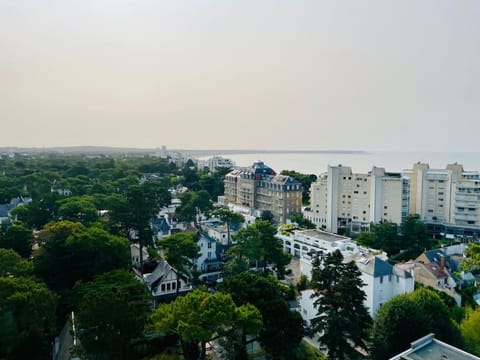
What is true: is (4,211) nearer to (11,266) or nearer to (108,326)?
(11,266)

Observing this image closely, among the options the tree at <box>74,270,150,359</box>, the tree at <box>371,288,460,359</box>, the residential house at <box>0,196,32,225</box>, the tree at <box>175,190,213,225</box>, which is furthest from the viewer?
the tree at <box>175,190,213,225</box>

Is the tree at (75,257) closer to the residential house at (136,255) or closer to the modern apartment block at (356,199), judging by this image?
the residential house at (136,255)

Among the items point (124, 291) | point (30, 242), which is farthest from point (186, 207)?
point (124, 291)

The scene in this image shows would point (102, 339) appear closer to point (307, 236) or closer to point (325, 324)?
point (325, 324)

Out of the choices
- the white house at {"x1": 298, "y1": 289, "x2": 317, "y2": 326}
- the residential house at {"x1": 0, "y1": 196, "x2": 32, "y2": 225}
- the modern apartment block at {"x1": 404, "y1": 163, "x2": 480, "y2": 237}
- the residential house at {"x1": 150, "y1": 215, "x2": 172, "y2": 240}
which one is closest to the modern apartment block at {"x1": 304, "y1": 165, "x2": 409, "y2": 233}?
the modern apartment block at {"x1": 404, "y1": 163, "x2": 480, "y2": 237}

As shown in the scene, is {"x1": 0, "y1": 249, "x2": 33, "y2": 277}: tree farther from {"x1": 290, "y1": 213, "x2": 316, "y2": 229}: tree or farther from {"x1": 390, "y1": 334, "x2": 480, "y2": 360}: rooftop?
{"x1": 290, "y1": 213, "x2": 316, "y2": 229}: tree

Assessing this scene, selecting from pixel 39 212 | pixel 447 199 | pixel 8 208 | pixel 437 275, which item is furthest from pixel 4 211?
pixel 447 199
